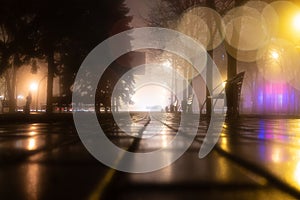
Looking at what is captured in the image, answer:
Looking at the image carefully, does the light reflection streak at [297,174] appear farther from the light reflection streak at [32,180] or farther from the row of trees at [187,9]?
the row of trees at [187,9]

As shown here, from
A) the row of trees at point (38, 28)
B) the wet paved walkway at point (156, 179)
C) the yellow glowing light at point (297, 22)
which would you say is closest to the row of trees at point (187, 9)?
the yellow glowing light at point (297, 22)

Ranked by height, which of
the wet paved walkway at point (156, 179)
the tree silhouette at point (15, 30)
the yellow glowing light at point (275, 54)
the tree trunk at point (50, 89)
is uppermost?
the yellow glowing light at point (275, 54)

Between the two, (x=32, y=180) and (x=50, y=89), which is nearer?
(x=32, y=180)

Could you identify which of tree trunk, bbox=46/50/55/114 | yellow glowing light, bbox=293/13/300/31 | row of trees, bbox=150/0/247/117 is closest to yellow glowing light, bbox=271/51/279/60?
row of trees, bbox=150/0/247/117

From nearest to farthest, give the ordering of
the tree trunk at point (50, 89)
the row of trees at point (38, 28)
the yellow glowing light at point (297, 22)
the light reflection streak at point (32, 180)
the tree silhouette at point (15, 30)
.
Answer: the light reflection streak at point (32, 180) < the yellow glowing light at point (297, 22) < the tree silhouette at point (15, 30) < the row of trees at point (38, 28) < the tree trunk at point (50, 89)

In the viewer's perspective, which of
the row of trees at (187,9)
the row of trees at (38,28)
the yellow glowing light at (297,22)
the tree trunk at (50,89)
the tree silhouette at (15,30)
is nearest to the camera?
the yellow glowing light at (297,22)

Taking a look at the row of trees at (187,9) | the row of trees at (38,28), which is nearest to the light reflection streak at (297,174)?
the row of trees at (187,9)

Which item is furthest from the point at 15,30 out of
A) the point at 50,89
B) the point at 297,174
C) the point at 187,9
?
the point at 297,174

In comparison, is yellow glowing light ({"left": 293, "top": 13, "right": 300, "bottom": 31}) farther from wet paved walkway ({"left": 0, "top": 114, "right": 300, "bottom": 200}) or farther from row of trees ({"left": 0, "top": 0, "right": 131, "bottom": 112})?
wet paved walkway ({"left": 0, "top": 114, "right": 300, "bottom": 200})

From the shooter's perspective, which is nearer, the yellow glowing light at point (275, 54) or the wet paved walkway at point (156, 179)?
the wet paved walkway at point (156, 179)

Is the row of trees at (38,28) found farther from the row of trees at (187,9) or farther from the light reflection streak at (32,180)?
the light reflection streak at (32,180)

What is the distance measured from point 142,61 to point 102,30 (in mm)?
8467

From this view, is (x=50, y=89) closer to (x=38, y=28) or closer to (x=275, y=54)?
(x=38, y=28)

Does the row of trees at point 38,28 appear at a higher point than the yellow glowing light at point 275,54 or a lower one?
lower
